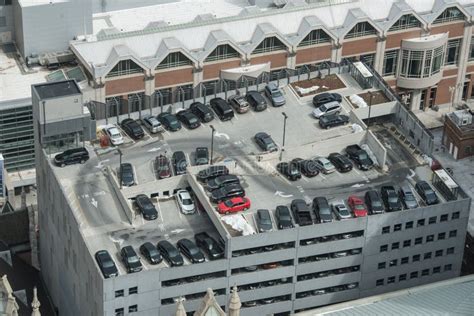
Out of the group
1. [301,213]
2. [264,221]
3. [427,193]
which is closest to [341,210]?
[301,213]

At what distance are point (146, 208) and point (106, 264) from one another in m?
13.3

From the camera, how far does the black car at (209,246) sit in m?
188

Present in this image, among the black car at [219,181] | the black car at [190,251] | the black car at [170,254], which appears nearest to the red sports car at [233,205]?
the black car at [219,181]

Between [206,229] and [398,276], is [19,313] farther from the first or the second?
[398,276]

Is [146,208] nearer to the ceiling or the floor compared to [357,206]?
nearer to the floor

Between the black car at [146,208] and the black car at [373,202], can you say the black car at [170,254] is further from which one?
the black car at [373,202]

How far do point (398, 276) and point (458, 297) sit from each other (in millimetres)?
25875

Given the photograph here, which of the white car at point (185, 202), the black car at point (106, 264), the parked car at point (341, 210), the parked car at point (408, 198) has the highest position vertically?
the parked car at point (408, 198)

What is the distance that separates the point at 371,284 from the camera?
7776 inches

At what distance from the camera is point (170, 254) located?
187 meters

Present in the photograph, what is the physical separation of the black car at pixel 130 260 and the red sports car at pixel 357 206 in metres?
30.3

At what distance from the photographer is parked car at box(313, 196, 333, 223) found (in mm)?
192250

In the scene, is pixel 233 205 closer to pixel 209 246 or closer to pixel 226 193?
pixel 226 193

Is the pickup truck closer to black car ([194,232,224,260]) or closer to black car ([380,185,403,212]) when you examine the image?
black car ([380,185,403,212])
